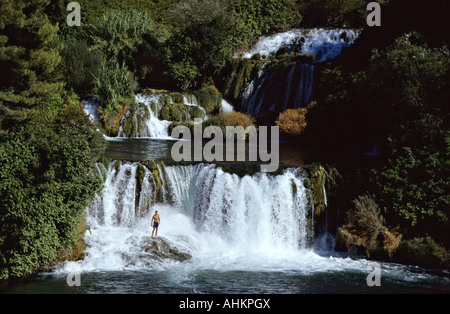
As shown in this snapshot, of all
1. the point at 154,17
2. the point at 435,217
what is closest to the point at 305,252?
the point at 435,217

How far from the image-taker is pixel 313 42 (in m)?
39.8

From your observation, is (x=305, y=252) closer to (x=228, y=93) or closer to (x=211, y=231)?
(x=211, y=231)

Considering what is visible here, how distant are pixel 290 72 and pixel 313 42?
8.24 metres

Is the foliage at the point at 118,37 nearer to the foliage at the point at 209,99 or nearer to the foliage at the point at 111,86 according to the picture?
the foliage at the point at 111,86

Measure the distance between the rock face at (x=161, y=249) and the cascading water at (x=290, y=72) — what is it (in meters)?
17.9

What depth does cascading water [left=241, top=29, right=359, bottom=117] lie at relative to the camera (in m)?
32.3

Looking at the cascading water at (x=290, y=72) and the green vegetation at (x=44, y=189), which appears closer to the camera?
the green vegetation at (x=44, y=189)

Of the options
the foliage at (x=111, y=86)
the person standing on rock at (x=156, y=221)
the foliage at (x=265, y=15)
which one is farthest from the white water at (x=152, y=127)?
the foliage at (x=265, y=15)

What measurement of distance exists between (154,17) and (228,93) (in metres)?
18.0

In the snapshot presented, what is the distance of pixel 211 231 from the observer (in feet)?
63.3

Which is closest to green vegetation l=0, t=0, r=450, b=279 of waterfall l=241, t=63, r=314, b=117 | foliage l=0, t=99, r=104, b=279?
foliage l=0, t=99, r=104, b=279

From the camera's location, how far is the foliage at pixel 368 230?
58.6ft

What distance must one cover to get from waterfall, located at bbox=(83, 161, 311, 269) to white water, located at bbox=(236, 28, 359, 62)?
21.1 metres

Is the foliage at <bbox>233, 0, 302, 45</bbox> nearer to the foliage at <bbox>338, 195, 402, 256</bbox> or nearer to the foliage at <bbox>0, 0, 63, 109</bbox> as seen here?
the foliage at <bbox>0, 0, 63, 109</bbox>
